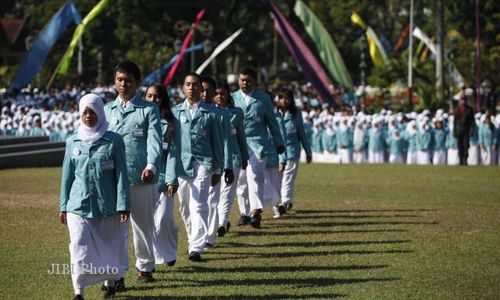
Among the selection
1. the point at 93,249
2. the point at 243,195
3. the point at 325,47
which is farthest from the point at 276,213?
the point at 325,47

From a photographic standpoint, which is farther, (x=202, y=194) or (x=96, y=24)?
(x=96, y=24)

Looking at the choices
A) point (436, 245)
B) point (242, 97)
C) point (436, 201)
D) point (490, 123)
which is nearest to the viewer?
point (436, 245)

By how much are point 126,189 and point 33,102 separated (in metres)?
39.6

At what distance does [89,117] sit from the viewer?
34.7ft

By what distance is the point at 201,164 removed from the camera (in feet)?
46.8

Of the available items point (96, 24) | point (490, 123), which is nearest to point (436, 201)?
point (490, 123)

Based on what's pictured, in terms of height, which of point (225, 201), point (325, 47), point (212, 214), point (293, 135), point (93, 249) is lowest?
point (93, 249)

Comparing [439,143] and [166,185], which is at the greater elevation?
[439,143]

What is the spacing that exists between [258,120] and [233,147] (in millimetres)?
2145

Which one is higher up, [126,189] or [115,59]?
[115,59]

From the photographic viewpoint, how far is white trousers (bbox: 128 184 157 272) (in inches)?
475

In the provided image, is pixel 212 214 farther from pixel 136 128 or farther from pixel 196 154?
pixel 136 128

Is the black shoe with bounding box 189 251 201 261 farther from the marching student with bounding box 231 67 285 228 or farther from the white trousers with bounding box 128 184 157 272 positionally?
the marching student with bounding box 231 67 285 228

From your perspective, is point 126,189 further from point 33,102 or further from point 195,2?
point 195,2
